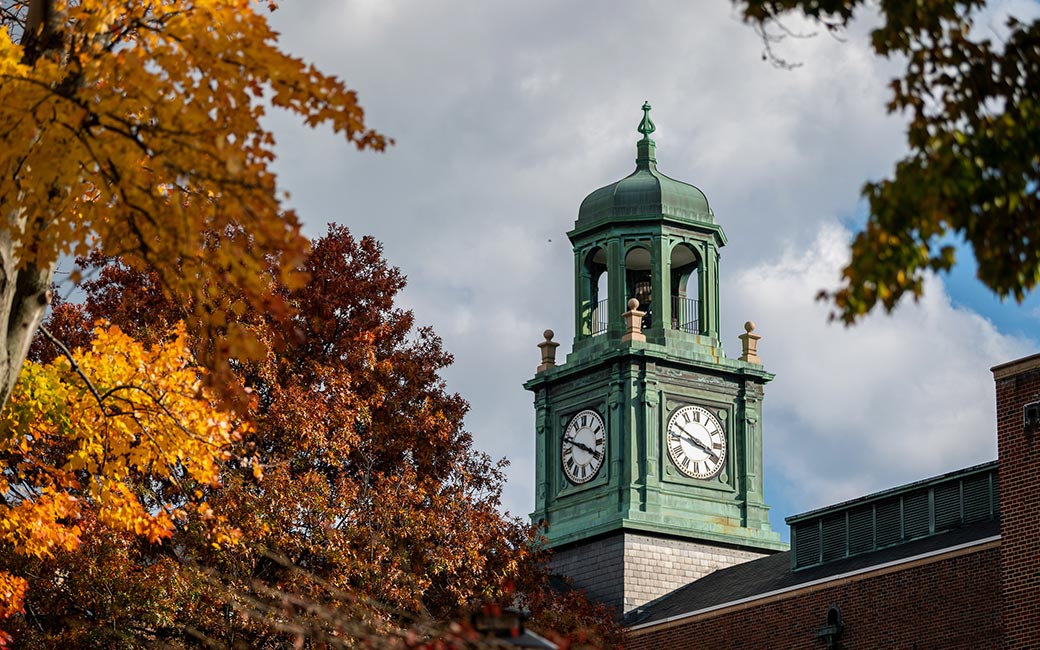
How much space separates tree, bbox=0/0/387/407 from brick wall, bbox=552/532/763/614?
3925 cm

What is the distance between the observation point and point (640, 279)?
5972cm

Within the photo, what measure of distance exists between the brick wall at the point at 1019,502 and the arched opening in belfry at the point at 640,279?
23437 millimetres

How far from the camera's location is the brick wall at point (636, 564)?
5288 cm

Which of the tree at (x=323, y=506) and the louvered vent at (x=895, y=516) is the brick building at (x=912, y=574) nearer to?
the louvered vent at (x=895, y=516)

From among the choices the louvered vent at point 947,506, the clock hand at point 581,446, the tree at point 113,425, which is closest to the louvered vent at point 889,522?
the louvered vent at point 947,506

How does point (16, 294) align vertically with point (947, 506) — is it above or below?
below

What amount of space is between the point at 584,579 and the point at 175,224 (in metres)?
42.0

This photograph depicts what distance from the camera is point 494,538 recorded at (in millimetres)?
34156

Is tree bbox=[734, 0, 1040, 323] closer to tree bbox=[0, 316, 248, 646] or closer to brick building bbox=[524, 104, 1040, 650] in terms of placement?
tree bbox=[0, 316, 248, 646]

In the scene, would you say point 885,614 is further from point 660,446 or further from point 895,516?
point 660,446

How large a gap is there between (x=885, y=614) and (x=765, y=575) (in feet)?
29.2

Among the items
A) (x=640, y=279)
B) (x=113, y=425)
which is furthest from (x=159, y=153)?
(x=640, y=279)

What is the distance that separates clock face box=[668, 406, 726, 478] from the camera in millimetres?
55719

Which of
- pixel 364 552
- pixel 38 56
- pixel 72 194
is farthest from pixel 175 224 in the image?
pixel 364 552
